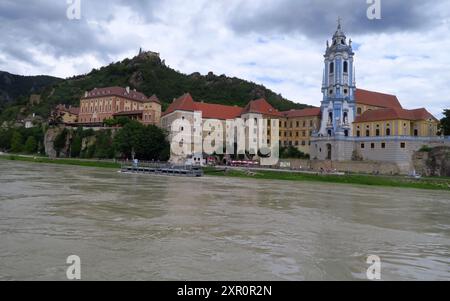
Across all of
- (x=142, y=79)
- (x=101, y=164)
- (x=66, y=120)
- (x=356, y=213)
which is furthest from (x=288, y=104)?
(x=356, y=213)

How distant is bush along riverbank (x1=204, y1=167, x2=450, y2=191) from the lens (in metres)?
42.2

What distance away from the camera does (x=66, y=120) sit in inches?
4053

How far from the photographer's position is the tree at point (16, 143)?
9812cm

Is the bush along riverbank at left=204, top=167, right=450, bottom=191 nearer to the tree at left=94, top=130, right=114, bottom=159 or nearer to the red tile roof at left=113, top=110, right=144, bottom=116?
the tree at left=94, top=130, right=114, bottom=159

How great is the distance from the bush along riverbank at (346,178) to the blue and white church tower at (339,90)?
18521mm

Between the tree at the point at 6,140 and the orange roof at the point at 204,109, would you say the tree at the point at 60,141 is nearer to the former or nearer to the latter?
the tree at the point at 6,140

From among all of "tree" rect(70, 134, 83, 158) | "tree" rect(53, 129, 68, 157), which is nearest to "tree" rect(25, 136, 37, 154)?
"tree" rect(53, 129, 68, 157)

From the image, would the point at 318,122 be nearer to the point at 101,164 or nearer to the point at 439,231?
the point at 101,164

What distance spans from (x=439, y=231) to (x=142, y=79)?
137 meters

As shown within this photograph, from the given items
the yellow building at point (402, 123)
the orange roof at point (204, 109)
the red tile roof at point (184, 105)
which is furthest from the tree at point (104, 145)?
the yellow building at point (402, 123)

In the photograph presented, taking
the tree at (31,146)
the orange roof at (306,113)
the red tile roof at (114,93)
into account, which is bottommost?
the tree at (31,146)

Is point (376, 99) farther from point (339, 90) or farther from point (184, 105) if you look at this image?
point (184, 105)

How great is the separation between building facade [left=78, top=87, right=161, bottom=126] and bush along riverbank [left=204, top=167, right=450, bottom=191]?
38.1 metres
